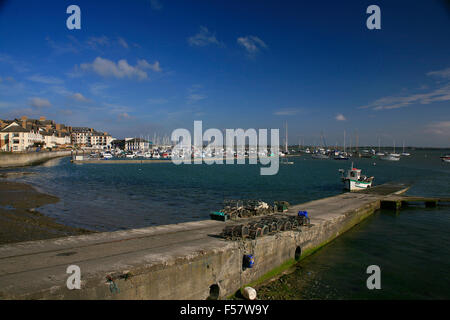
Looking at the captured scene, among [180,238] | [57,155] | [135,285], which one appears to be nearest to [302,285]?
[180,238]

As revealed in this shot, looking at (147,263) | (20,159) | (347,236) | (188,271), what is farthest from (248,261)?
(20,159)

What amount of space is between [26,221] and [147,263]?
19.9 meters

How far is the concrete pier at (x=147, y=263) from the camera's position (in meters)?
10.5

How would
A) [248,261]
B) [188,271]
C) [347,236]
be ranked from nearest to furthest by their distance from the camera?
[188,271], [248,261], [347,236]

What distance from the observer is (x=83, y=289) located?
10008 mm

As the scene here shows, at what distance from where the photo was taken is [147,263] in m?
12.2

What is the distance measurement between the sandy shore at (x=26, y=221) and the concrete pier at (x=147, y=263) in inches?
311

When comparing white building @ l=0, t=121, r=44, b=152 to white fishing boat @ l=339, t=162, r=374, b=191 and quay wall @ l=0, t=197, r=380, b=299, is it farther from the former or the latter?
quay wall @ l=0, t=197, r=380, b=299

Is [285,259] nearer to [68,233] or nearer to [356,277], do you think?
[356,277]

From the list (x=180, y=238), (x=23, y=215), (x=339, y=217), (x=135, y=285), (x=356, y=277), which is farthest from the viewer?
(x=23, y=215)

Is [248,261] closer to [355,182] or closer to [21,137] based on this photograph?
[355,182]

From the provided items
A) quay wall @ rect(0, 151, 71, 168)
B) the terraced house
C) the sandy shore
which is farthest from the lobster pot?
the terraced house

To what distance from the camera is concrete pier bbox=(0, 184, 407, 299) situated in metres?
10.5
